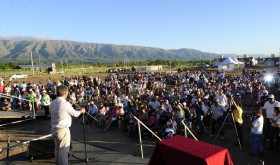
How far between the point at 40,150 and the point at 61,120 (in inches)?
87.2

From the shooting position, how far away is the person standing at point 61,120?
16.6ft

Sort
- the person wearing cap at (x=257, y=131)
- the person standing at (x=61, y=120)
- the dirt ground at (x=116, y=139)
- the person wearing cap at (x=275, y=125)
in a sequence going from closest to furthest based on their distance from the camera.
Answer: the person standing at (x=61, y=120) → the person wearing cap at (x=257, y=131) → the person wearing cap at (x=275, y=125) → the dirt ground at (x=116, y=139)

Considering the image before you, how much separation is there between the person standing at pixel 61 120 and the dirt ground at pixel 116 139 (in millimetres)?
3848

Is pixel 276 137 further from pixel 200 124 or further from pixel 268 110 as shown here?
pixel 200 124

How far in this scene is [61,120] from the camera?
508 centimetres

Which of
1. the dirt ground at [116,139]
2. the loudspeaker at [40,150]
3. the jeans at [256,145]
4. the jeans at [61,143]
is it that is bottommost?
the dirt ground at [116,139]

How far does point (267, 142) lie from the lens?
9883 mm

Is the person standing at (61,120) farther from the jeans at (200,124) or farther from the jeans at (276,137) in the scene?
the jeans at (200,124)

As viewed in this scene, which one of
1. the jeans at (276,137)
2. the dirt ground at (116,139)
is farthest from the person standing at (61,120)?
the jeans at (276,137)

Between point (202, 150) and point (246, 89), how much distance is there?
1854 centimetres

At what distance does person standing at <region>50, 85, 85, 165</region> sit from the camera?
5.05 meters

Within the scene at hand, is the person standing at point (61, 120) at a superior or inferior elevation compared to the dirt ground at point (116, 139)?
superior

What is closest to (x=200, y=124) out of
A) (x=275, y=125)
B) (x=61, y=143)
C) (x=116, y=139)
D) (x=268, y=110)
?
(x=268, y=110)

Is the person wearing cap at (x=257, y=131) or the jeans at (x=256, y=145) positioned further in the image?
the jeans at (x=256, y=145)
